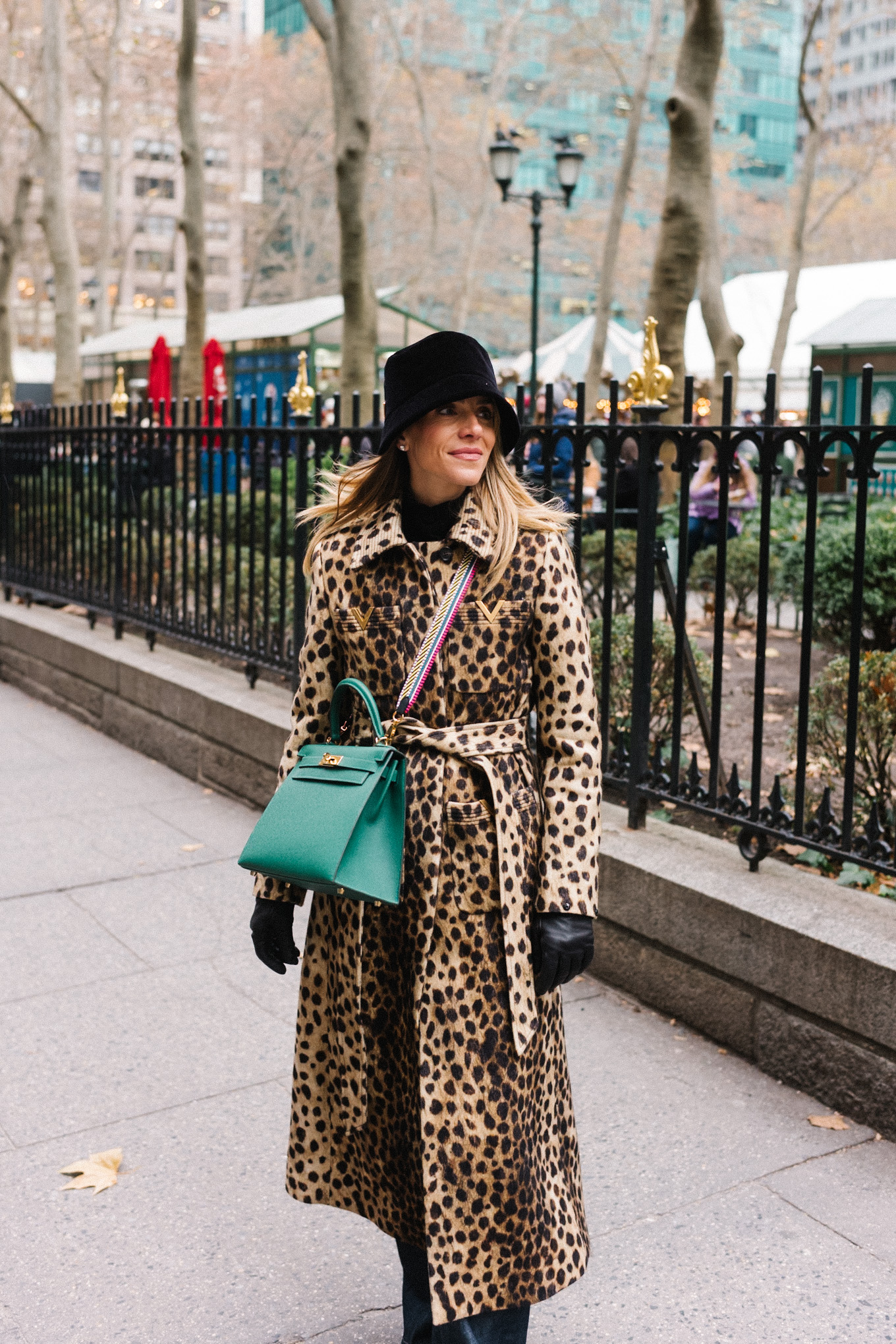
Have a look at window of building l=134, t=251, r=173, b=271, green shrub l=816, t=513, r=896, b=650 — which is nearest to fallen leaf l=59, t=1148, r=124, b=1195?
green shrub l=816, t=513, r=896, b=650

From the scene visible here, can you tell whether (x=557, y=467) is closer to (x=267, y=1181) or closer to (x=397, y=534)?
(x=267, y=1181)

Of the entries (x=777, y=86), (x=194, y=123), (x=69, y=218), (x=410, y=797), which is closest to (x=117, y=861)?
(x=410, y=797)

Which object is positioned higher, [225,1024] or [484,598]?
[484,598]

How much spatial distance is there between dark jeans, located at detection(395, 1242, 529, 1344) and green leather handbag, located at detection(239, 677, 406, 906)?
29.6 inches

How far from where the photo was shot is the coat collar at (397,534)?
2.44 m

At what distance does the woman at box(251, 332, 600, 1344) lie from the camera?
2.37m

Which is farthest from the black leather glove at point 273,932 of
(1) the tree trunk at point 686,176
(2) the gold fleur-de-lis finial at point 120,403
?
(1) the tree trunk at point 686,176

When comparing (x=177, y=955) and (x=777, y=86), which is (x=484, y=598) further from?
(x=777, y=86)

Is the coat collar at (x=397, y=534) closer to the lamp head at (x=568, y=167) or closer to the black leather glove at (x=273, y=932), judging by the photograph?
the black leather glove at (x=273, y=932)

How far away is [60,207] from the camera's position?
22328 mm

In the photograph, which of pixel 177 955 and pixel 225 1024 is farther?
pixel 177 955

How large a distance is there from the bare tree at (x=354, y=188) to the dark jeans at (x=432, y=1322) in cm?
1076

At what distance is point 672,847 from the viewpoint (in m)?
4.42

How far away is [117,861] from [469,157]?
43428 millimetres
